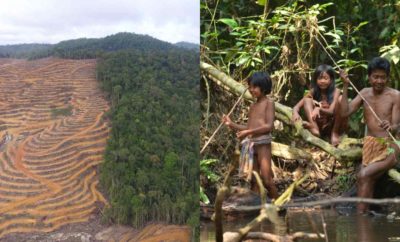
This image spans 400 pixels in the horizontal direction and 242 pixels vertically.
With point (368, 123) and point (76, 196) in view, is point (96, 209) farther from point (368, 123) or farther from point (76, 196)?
point (368, 123)

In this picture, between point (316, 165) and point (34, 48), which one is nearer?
point (34, 48)

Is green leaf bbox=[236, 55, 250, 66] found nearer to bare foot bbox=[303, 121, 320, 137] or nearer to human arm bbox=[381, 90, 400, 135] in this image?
bare foot bbox=[303, 121, 320, 137]

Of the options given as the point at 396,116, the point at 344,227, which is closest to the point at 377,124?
the point at 396,116

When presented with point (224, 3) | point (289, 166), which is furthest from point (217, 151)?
point (224, 3)

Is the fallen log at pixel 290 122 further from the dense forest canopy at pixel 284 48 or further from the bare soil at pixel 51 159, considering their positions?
the bare soil at pixel 51 159

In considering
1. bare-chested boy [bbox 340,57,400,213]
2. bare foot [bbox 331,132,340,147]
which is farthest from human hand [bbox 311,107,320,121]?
bare-chested boy [bbox 340,57,400,213]

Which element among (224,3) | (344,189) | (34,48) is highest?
(224,3)
